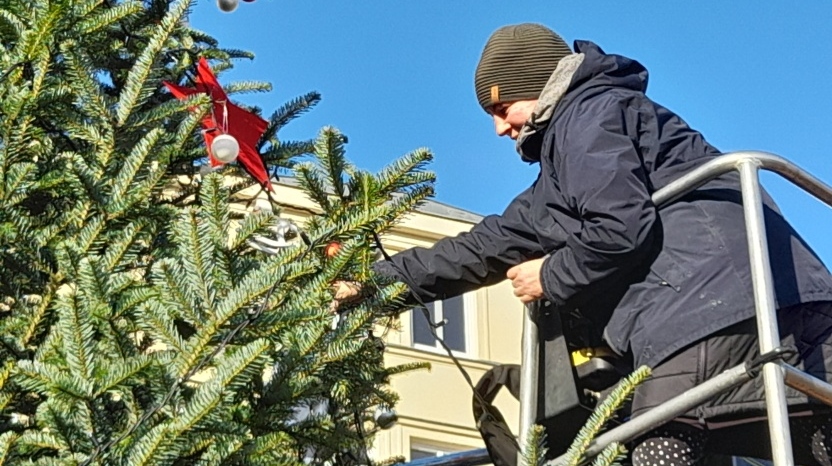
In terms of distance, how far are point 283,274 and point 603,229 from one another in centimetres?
94

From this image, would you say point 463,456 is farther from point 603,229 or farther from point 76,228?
point 76,228

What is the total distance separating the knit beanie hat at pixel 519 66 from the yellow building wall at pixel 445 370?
1467 cm

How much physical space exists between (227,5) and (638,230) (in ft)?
7.87

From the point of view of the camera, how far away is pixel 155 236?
445cm

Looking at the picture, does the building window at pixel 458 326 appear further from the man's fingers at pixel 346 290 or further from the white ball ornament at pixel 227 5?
the man's fingers at pixel 346 290

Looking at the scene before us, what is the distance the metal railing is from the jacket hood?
0.41m

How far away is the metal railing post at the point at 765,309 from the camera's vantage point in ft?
11.7

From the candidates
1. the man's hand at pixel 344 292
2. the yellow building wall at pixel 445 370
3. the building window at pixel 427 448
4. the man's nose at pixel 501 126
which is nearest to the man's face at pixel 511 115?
the man's nose at pixel 501 126

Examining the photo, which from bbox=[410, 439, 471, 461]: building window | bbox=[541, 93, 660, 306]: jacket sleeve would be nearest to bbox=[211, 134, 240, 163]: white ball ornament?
bbox=[541, 93, 660, 306]: jacket sleeve

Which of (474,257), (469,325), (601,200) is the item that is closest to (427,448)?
(469,325)

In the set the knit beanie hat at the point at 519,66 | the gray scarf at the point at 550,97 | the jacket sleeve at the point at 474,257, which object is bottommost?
the jacket sleeve at the point at 474,257

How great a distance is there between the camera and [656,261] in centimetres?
416

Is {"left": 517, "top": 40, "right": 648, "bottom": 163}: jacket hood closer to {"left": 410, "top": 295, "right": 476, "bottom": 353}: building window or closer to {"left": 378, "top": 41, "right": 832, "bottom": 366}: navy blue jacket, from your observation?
{"left": 378, "top": 41, "right": 832, "bottom": 366}: navy blue jacket

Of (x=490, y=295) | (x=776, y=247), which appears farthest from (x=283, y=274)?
(x=490, y=295)
